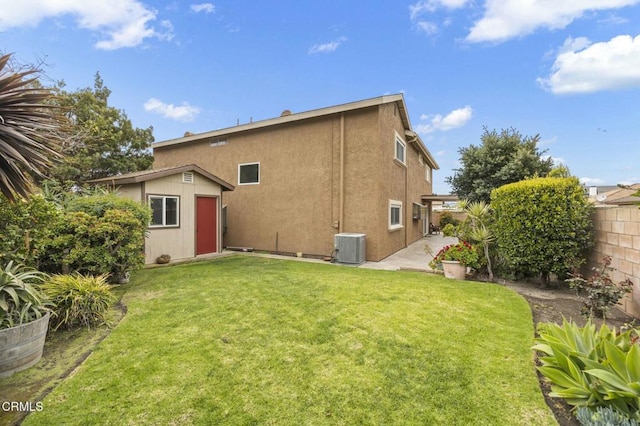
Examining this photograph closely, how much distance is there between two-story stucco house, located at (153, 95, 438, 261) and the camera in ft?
34.7

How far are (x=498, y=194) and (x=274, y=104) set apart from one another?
1452 centimetres

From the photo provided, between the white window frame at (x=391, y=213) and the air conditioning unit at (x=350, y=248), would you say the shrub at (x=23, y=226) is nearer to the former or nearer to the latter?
the air conditioning unit at (x=350, y=248)

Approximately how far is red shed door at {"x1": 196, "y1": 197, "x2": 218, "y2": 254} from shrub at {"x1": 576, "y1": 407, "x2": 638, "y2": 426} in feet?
37.2

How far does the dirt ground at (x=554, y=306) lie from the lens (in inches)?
182

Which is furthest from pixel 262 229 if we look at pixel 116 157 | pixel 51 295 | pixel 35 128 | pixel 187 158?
pixel 116 157

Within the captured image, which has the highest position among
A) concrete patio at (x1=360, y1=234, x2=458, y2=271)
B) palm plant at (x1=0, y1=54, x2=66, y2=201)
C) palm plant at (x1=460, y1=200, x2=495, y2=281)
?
palm plant at (x1=0, y1=54, x2=66, y2=201)

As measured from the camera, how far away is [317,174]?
456 inches

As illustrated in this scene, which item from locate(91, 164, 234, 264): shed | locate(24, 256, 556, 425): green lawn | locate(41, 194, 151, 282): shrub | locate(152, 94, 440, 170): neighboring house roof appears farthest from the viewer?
locate(152, 94, 440, 170): neighboring house roof

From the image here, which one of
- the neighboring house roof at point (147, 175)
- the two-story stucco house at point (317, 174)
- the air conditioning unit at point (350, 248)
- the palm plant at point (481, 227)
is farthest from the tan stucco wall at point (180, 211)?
the palm plant at point (481, 227)

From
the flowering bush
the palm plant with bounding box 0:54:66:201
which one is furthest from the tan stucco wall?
the flowering bush

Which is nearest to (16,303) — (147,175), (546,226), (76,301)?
(76,301)

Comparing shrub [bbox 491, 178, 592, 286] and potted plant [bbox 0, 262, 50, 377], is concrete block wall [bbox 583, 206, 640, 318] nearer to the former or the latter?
shrub [bbox 491, 178, 592, 286]

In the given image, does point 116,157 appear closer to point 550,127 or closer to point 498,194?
point 498,194

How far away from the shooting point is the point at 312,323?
4445 millimetres
